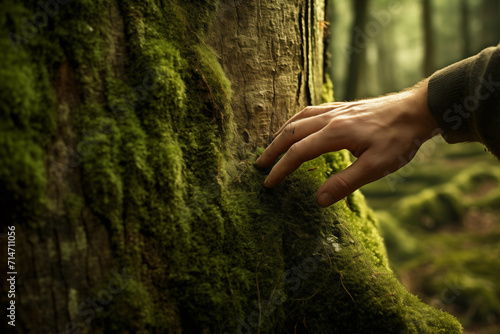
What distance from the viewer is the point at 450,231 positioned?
7246 millimetres

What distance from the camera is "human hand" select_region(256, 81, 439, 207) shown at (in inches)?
66.6

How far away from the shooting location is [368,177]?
5.57ft

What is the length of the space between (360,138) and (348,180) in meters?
0.23

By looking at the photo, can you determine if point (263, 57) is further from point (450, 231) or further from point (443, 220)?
point (443, 220)

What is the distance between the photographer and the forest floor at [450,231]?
15.0 ft

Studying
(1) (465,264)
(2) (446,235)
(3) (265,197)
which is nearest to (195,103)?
(3) (265,197)

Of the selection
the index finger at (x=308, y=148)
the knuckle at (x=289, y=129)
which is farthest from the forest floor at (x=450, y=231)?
the knuckle at (x=289, y=129)

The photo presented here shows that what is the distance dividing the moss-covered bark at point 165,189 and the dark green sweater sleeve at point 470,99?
796 mm

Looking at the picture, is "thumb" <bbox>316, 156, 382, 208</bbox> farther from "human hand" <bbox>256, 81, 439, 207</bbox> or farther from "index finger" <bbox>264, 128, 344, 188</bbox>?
"index finger" <bbox>264, 128, 344, 188</bbox>

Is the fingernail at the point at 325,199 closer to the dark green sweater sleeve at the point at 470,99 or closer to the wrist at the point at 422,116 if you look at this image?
the wrist at the point at 422,116

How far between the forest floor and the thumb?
125 centimetres

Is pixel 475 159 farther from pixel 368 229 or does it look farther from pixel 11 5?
pixel 11 5

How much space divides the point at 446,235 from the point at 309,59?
21.5ft

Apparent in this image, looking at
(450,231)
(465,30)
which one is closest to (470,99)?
(450,231)
